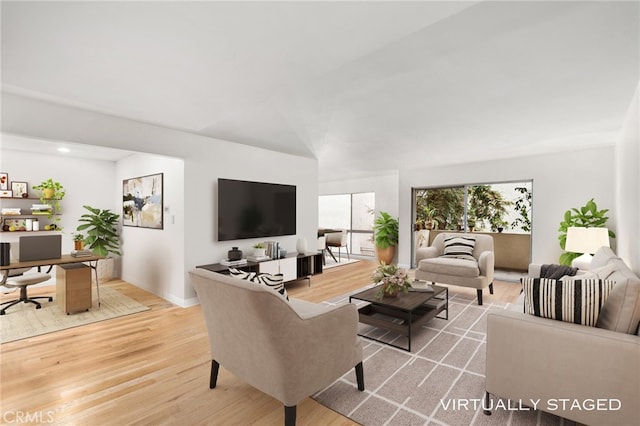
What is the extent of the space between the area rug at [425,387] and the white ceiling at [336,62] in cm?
229

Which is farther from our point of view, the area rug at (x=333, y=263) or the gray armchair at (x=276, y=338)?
the area rug at (x=333, y=263)

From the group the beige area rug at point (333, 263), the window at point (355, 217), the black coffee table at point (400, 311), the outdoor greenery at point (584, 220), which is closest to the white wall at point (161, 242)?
the black coffee table at point (400, 311)

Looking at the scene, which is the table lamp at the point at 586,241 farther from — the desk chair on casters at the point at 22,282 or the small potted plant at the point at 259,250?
the desk chair on casters at the point at 22,282

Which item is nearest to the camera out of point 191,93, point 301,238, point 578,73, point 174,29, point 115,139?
point 174,29

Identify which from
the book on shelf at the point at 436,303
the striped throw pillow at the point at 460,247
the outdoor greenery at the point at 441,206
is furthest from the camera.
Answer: the outdoor greenery at the point at 441,206

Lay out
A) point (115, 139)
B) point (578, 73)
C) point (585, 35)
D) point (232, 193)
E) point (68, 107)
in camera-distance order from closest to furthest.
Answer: point (585, 35) → point (578, 73) → point (68, 107) → point (115, 139) → point (232, 193)

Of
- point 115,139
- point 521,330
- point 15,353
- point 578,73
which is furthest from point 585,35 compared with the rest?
point 15,353

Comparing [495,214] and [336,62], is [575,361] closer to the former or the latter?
[336,62]

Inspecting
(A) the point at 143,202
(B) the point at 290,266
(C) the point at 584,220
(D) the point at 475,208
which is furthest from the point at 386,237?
(A) the point at 143,202

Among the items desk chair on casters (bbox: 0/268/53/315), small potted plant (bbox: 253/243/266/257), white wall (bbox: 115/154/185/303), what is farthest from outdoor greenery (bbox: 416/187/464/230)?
desk chair on casters (bbox: 0/268/53/315)

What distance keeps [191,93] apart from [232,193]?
75.1 inches

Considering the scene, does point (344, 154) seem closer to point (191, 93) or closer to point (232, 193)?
point (232, 193)

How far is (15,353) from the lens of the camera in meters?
2.65

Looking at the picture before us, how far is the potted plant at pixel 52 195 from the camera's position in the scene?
488 centimetres
